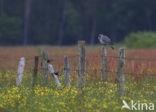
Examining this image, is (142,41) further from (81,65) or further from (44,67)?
(81,65)

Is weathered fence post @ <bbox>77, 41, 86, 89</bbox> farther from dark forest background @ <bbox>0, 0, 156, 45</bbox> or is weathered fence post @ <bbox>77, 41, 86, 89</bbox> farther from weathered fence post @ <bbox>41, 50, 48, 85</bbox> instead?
dark forest background @ <bbox>0, 0, 156, 45</bbox>

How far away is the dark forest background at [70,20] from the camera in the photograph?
7756cm

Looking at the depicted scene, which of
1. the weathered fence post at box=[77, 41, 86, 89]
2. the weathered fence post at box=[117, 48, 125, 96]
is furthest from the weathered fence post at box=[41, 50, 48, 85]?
the weathered fence post at box=[117, 48, 125, 96]

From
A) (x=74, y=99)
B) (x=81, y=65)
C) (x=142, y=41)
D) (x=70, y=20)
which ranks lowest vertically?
(x=74, y=99)

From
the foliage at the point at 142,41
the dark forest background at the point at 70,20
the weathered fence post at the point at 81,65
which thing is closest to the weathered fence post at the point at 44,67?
the weathered fence post at the point at 81,65

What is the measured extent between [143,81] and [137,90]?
73 centimetres

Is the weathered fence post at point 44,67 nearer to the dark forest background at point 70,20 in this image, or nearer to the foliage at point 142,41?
the foliage at point 142,41

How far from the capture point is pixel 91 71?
1283 cm

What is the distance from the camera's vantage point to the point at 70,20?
81.6 m

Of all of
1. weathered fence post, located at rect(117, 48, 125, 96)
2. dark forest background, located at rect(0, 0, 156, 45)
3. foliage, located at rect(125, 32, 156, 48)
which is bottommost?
weathered fence post, located at rect(117, 48, 125, 96)

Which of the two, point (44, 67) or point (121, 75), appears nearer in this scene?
point (121, 75)

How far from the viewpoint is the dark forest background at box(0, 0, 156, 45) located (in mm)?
77562

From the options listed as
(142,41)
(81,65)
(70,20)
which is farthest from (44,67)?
(70,20)

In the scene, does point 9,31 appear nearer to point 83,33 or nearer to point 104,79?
point 83,33
